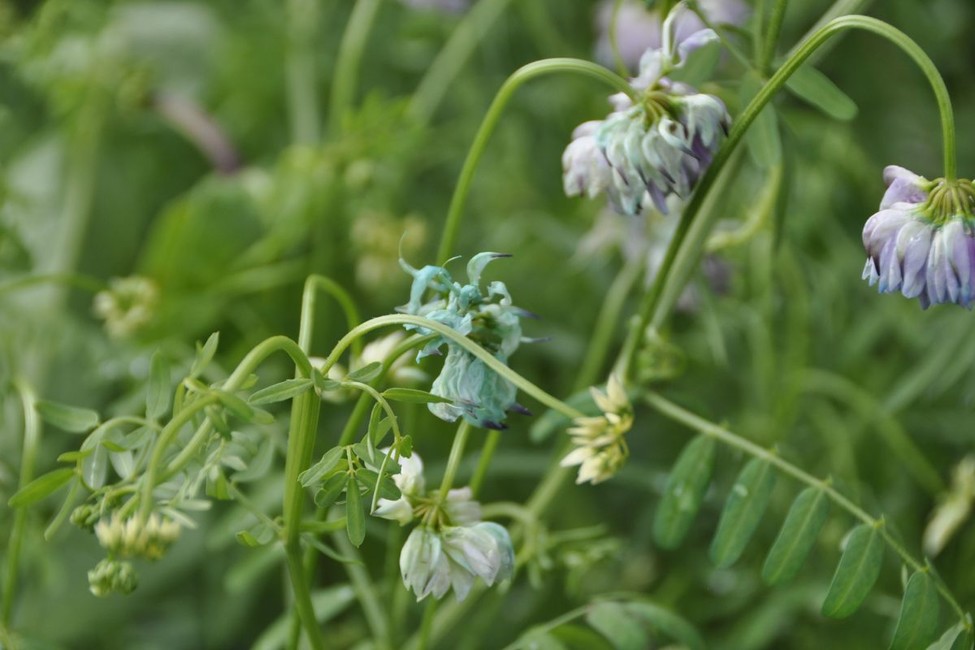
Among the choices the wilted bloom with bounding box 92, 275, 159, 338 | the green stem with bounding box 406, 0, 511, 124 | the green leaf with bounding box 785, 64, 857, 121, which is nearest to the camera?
the green leaf with bounding box 785, 64, 857, 121

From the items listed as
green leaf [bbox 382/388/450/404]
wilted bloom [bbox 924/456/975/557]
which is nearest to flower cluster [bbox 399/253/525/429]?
green leaf [bbox 382/388/450/404]

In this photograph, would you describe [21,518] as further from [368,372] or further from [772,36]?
[772,36]

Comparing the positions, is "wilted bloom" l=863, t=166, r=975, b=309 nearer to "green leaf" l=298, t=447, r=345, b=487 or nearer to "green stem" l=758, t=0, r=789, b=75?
"green stem" l=758, t=0, r=789, b=75

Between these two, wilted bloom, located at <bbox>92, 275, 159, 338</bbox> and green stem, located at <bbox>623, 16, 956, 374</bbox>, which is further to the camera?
wilted bloom, located at <bbox>92, 275, 159, 338</bbox>

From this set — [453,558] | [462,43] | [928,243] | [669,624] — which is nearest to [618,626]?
[669,624]

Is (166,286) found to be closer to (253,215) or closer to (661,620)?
(253,215)

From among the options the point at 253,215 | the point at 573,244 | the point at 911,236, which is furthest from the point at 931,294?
the point at 253,215
